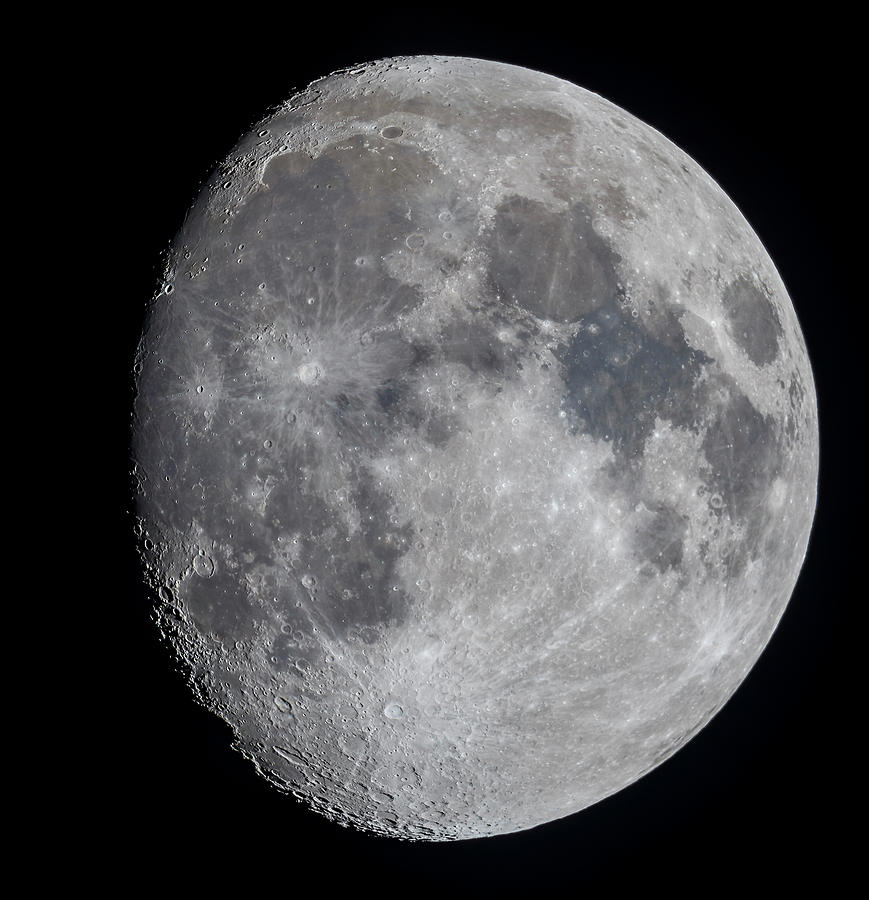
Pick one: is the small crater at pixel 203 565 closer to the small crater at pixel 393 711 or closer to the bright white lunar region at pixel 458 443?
the bright white lunar region at pixel 458 443

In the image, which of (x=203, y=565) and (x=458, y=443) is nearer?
(x=458, y=443)

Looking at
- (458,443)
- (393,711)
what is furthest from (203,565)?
(458,443)

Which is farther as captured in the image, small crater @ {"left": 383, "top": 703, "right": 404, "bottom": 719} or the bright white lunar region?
small crater @ {"left": 383, "top": 703, "right": 404, "bottom": 719}

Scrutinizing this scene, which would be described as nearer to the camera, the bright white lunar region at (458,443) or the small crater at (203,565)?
the bright white lunar region at (458,443)

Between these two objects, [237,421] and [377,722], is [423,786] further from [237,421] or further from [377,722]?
[237,421]

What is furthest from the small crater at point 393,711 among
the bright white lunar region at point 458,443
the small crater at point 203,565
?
the small crater at point 203,565

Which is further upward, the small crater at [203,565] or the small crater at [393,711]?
the small crater at [203,565]

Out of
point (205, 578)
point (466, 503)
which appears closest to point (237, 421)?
point (205, 578)

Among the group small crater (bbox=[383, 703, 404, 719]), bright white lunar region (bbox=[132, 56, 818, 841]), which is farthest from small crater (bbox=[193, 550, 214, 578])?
small crater (bbox=[383, 703, 404, 719])

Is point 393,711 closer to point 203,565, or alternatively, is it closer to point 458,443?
point 203,565

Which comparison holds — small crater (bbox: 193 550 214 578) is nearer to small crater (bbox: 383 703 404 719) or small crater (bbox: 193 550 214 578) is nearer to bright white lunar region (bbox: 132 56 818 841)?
bright white lunar region (bbox: 132 56 818 841)
